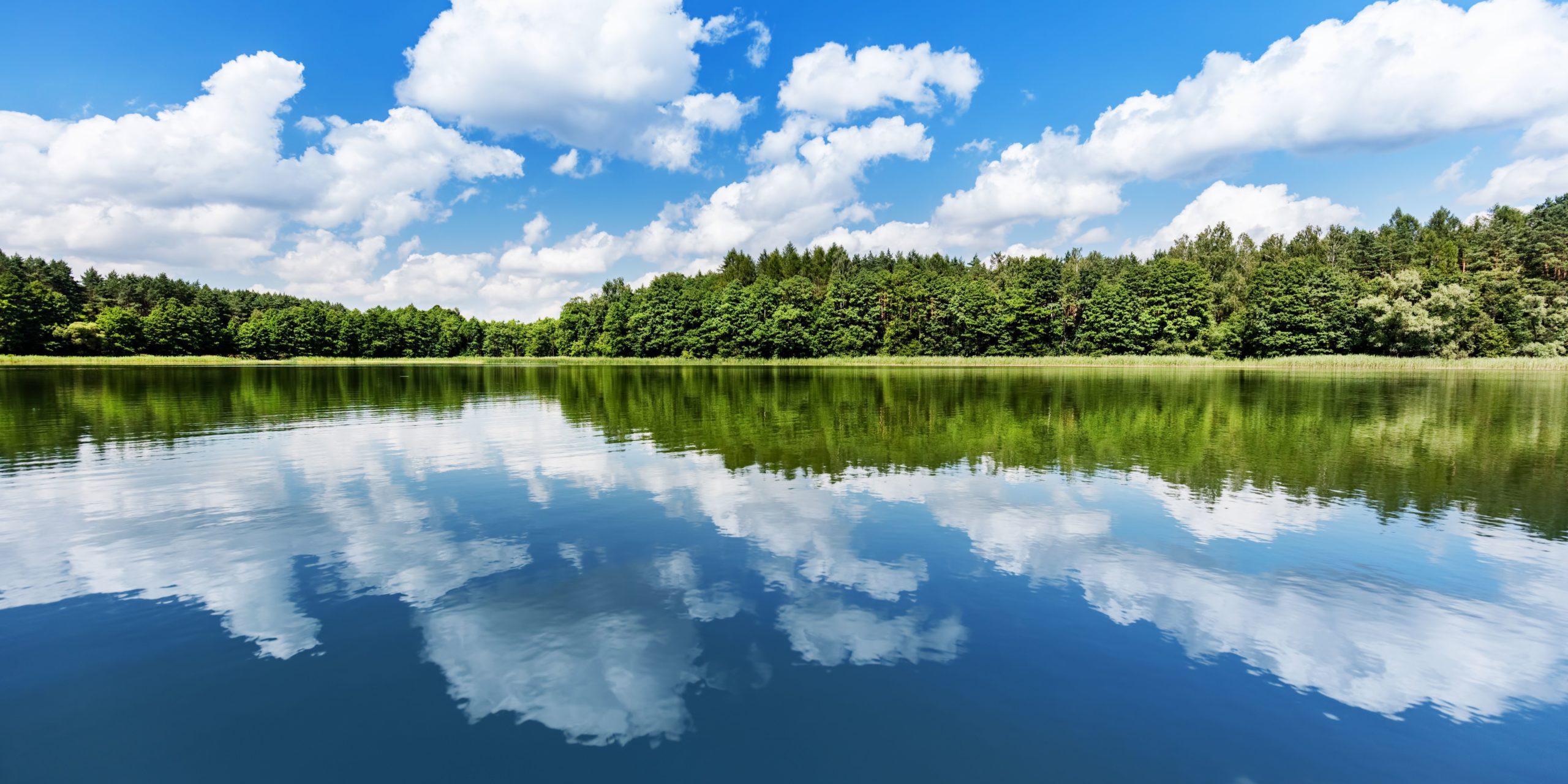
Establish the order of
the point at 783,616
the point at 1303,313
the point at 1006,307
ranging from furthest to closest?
the point at 1006,307 < the point at 1303,313 < the point at 783,616

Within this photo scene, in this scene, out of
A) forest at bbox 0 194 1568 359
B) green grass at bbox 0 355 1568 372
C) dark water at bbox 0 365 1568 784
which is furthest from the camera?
forest at bbox 0 194 1568 359

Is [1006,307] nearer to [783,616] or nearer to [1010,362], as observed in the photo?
[1010,362]

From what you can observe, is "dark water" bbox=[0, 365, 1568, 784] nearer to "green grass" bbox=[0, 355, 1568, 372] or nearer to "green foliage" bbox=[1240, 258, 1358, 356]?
"green grass" bbox=[0, 355, 1568, 372]

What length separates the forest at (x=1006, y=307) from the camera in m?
81.9

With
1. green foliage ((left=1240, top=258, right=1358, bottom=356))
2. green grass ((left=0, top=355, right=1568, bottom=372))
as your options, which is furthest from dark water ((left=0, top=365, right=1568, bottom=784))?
green foliage ((left=1240, top=258, right=1358, bottom=356))

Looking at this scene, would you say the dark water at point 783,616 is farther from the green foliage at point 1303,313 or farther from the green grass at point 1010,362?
the green foliage at point 1303,313

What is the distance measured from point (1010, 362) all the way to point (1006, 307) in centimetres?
1161

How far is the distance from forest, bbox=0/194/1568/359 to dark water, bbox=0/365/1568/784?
80715mm

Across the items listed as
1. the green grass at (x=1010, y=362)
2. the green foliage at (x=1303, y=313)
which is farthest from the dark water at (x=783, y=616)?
the green foliage at (x=1303, y=313)

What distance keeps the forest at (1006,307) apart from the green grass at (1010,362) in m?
4.22

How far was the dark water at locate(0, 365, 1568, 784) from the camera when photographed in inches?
228

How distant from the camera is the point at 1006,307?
332 feet

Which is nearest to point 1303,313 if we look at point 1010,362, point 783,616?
point 1010,362

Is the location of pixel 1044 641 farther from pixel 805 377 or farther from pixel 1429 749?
pixel 805 377
